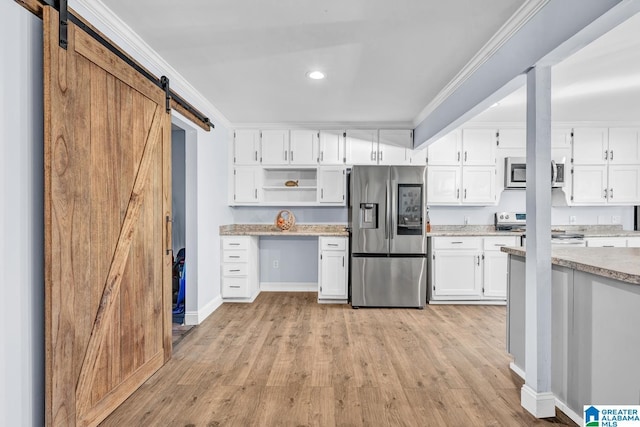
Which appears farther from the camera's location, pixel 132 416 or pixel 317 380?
pixel 317 380

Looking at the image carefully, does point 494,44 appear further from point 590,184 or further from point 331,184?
point 590,184

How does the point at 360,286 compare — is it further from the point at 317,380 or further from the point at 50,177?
the point at 50,177

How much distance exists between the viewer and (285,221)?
4711 mm

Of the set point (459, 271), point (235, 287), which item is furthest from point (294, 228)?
point (459, 271)

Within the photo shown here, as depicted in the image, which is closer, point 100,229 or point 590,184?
point 100,229

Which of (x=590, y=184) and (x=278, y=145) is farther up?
(x=278, y=145)

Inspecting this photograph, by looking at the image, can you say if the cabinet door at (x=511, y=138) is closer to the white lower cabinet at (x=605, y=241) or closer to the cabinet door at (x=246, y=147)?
the white lower cabinet at (x=605, y=241)

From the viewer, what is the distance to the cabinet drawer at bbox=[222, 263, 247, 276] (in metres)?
4.32

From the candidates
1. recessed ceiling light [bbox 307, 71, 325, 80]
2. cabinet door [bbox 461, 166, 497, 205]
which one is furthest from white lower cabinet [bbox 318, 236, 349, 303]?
recessed ceiling light [bbox 307, 71, 325, 80]

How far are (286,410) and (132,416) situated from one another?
909 millimetres

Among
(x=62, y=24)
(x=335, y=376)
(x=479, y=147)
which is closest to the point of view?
(x=62, y=24)

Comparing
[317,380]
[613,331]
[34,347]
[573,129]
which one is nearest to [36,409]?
[34,347]

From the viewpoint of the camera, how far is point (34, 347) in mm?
1555

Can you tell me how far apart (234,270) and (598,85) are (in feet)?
14.6
